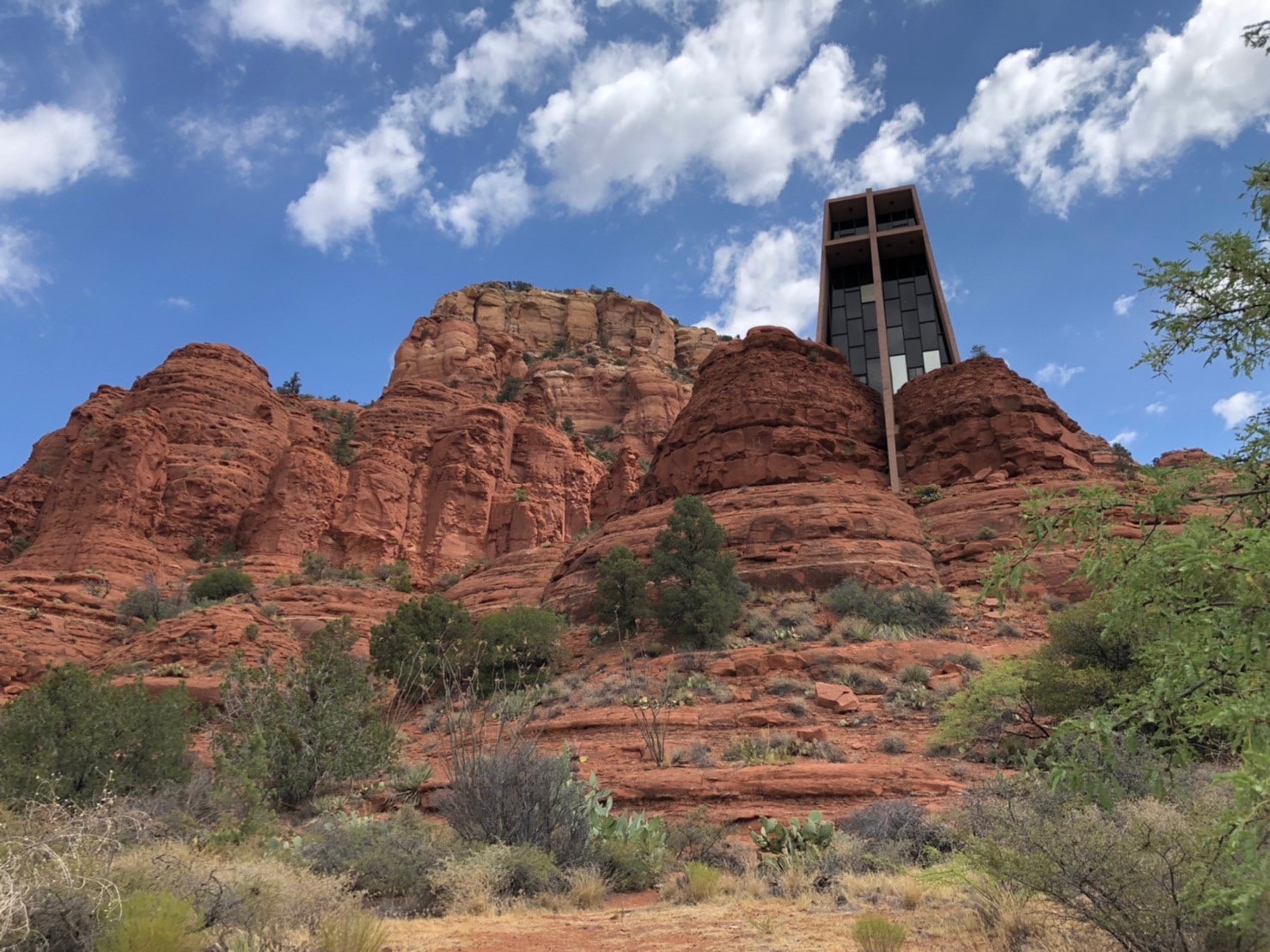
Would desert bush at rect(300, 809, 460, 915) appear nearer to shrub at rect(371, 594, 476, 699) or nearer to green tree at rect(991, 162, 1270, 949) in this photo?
green tree at rect(991, 162, 1270, 949)

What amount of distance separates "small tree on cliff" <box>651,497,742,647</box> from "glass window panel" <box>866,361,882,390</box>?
604 inches

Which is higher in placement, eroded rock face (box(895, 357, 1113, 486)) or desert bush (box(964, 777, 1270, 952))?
eroded rock face (box(895, 357, 1113, 486))

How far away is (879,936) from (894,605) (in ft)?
59.9

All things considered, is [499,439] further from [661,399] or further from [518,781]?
[518,781]

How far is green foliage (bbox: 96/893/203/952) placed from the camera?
13.4 ft

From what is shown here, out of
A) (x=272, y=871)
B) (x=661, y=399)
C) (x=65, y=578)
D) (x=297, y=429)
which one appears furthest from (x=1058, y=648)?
(x=661, y=399)

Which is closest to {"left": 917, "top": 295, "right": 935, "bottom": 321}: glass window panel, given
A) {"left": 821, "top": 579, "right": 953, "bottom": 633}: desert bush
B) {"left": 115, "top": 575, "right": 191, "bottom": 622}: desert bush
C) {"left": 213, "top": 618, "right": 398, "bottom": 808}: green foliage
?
{"left": 821, "top": 579, "right": 953, "bottom": 633}: desert bush

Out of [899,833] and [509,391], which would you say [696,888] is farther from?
[509,391]

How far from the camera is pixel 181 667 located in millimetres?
23062

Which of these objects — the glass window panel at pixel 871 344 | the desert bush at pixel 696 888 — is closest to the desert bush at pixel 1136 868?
the desert bush at pixel 696 888

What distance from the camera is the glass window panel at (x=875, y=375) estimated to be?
123 ft

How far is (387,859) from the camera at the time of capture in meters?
7.59

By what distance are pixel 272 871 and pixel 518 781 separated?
3677 mm

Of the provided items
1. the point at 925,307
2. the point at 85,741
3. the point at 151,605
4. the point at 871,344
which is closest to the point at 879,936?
the point at 85,741
